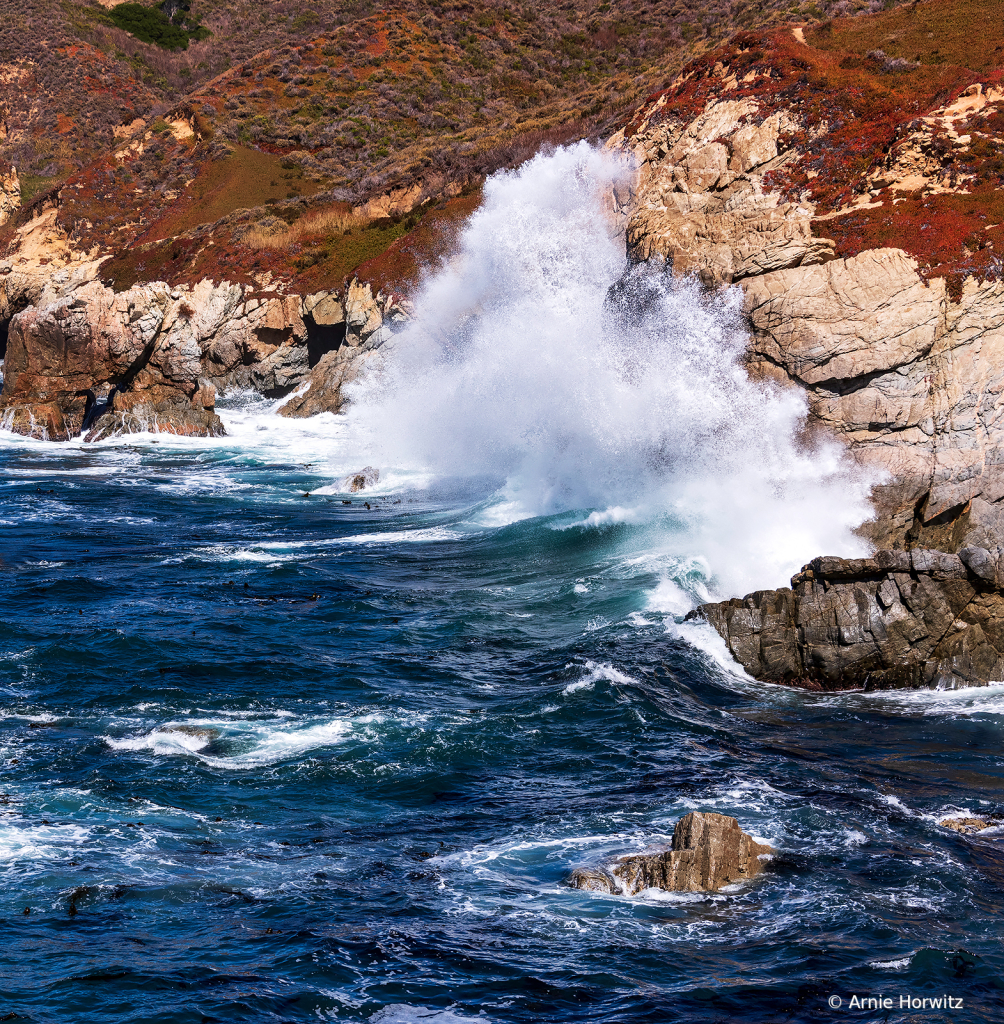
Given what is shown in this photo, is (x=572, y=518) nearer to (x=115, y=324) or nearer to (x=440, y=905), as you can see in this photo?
(x=440, y=905)

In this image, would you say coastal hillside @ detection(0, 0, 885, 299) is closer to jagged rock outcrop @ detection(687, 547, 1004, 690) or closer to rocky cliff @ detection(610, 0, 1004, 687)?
rocky cliff @ detection(610, 0, 1004, 687)

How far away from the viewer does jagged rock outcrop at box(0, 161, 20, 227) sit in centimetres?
7844

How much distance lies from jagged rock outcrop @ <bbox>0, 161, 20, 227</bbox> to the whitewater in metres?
59.1

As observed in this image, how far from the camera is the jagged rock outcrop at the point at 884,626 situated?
1559cm

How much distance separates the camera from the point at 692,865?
976 centimetres

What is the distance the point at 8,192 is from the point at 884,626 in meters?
84.4

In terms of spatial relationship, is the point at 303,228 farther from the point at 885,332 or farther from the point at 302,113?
the point at 885,332

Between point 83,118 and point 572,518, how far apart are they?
3334 inches

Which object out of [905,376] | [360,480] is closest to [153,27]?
[360,480]

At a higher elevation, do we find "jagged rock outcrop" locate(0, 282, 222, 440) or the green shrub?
the green shrub

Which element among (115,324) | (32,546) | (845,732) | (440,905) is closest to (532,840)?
(440,905)

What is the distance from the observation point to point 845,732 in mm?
13836

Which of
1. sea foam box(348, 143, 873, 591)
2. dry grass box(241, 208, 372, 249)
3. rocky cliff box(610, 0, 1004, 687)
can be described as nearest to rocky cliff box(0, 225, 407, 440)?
dry grass box(241, 208, 372, 249)

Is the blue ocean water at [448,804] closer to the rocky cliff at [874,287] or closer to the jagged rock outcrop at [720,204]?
the rocky cliff at [874,287]
